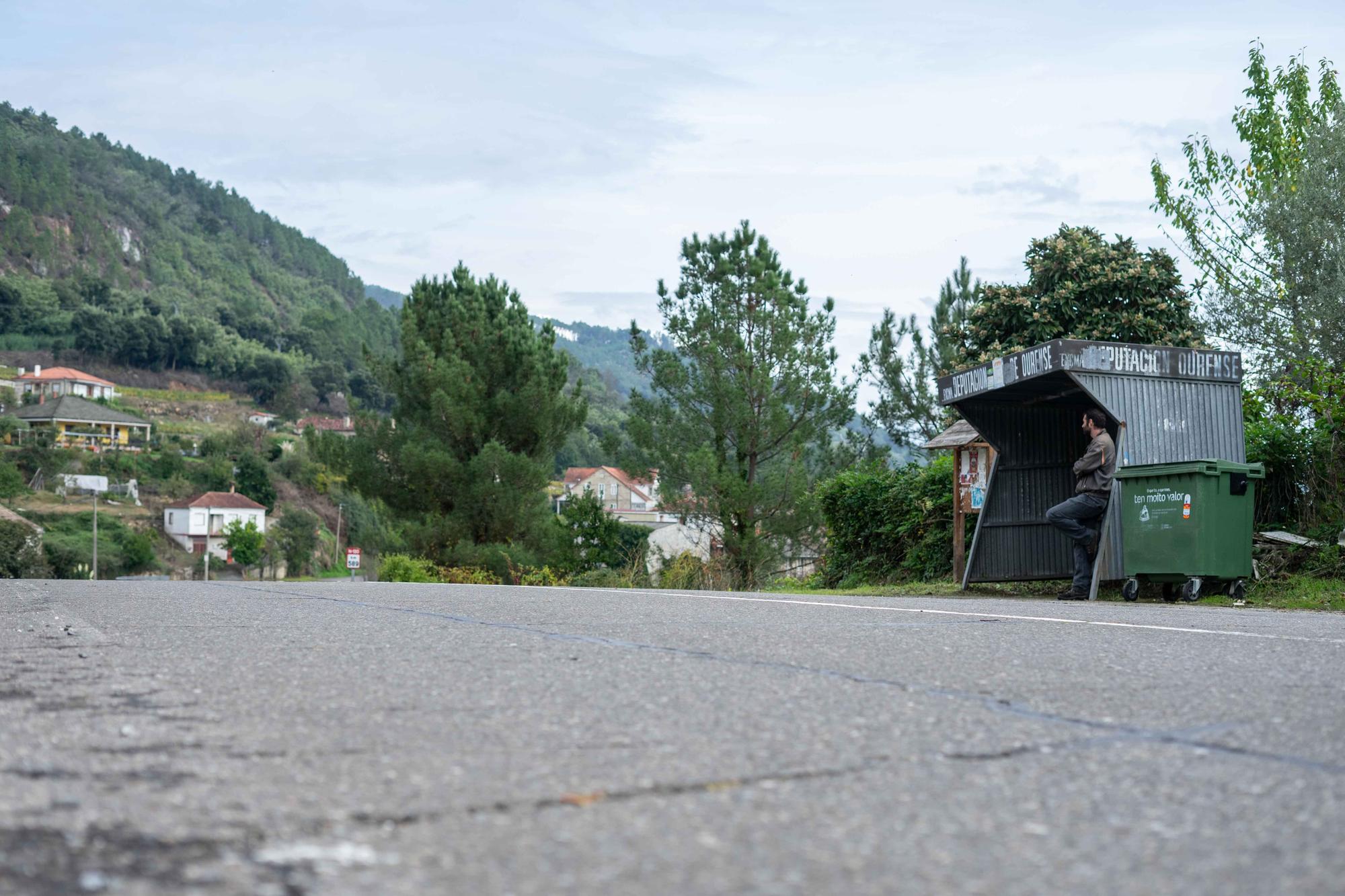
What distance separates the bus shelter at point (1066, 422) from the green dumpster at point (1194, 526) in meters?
0.51

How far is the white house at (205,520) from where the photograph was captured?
102438mm

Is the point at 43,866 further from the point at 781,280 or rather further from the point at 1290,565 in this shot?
the point at 781,280

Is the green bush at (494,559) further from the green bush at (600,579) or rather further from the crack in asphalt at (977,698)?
the crack in asphalt at (977,698)

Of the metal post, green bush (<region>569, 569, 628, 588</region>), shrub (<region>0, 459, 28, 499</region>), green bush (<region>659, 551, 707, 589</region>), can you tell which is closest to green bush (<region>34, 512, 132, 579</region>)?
shrub (<region>0, 459, 28, 499</region>)

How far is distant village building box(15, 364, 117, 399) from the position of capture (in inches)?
5487

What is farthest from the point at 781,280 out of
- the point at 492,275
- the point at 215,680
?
the point at 215,680

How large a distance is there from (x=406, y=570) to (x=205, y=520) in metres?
77.4

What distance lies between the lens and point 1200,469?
39.1 feet

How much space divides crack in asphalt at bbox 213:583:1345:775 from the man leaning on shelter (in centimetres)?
686

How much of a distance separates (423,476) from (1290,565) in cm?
2811

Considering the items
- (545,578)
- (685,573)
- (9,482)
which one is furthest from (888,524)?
(9,482)

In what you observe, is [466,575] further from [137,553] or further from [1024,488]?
[137,553]

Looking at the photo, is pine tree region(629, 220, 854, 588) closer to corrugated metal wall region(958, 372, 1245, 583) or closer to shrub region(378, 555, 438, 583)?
shrub region(378, 555, 438, 583)

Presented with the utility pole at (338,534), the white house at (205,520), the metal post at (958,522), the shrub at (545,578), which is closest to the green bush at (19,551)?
the utility pole at (338,534)
